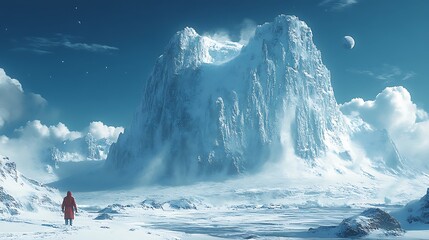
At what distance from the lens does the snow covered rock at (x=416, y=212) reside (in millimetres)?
45531

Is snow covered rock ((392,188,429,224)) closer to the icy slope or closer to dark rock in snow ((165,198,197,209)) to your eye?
the icy slope

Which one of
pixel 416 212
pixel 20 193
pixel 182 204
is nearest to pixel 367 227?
pixel 416 212

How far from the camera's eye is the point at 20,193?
6138 centimetres

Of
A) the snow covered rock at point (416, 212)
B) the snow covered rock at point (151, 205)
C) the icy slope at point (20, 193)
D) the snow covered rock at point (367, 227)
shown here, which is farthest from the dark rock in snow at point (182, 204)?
the snow covered rock at point (367, 227)

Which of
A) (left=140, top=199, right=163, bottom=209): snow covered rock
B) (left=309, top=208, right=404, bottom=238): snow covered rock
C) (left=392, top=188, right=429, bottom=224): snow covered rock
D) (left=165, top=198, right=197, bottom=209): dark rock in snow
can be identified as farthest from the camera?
(left=165, top=198, right=197, bottom=209): dark rock in snow

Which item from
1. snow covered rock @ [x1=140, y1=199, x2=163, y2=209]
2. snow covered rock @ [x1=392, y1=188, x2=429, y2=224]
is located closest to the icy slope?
snow covered rock @ [x1=392, y1=188, x2=429, y2=224]

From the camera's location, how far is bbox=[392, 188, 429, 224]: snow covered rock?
45531 millimetres

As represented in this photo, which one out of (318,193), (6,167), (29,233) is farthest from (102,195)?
(29,233)

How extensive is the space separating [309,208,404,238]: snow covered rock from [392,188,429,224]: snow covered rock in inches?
286

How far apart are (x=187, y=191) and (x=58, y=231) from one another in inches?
6737

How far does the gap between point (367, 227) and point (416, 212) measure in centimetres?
1138

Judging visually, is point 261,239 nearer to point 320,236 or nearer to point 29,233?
point 320,236

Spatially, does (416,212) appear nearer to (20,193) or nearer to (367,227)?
(367,227)

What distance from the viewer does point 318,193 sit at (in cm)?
18312
